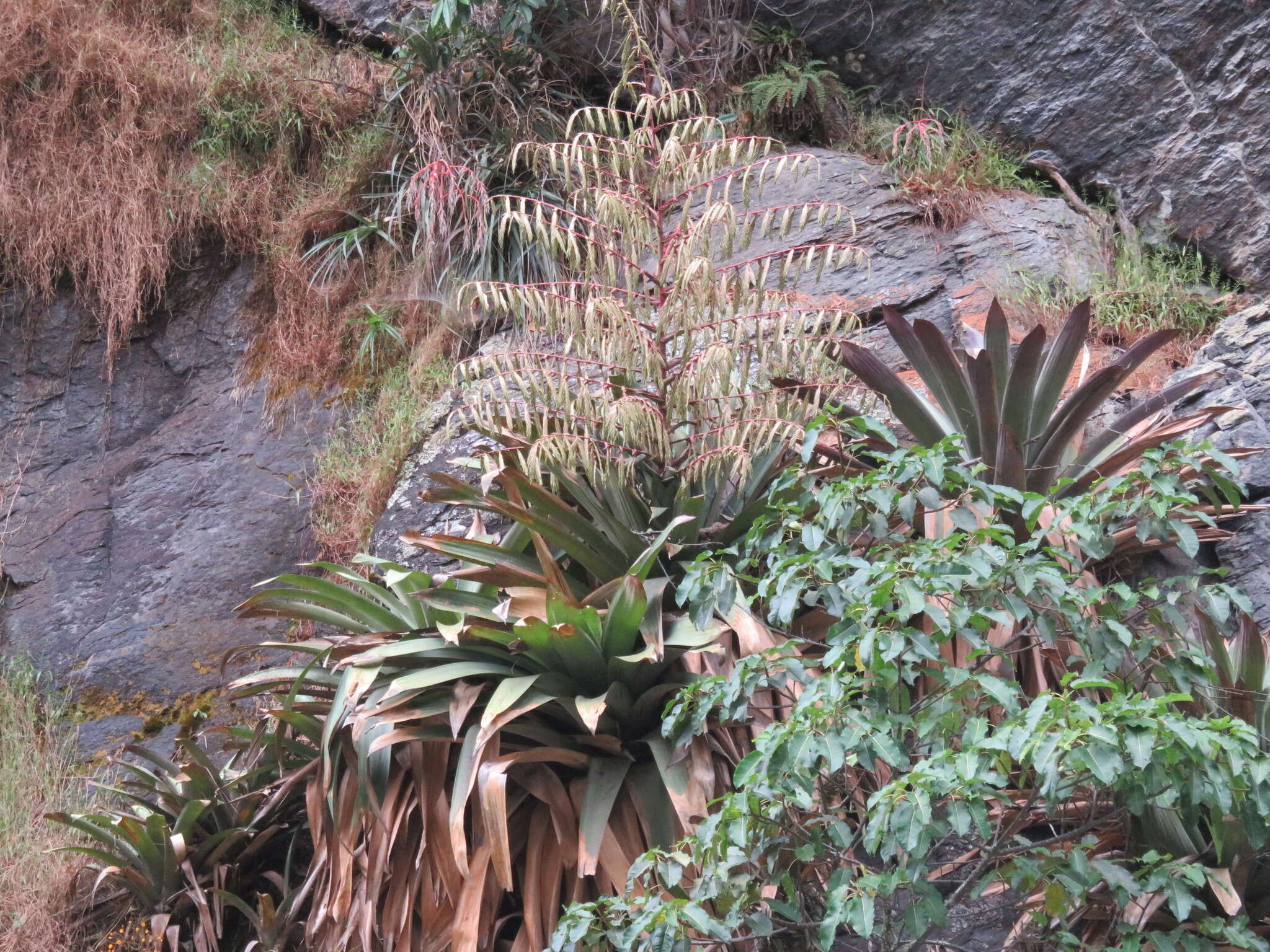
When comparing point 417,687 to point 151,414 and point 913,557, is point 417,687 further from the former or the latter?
point 151,414

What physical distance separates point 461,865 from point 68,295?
17.1 ft

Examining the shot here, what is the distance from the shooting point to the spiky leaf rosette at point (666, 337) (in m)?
3.54

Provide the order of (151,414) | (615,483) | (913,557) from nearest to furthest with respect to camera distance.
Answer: (913,557) < (615,483) < (151,414)

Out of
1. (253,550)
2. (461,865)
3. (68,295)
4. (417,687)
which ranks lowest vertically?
(461,865)

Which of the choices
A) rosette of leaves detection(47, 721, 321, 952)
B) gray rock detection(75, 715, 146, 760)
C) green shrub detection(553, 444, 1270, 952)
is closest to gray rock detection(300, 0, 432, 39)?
gray rock detection(75, 715, 146, 760)

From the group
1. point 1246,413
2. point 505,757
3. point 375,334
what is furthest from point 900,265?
point 505,757

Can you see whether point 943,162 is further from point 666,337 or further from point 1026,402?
point 666,337

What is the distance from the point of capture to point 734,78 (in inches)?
273

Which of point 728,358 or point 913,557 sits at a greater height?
point 728,358

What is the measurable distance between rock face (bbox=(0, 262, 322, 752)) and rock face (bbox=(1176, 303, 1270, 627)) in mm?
4223

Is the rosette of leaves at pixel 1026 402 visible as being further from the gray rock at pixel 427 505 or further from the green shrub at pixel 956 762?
the gray rock at pixel 427 505

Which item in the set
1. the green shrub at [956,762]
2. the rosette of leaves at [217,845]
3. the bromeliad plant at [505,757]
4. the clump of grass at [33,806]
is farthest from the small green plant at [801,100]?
the clump of grass at [33,806]

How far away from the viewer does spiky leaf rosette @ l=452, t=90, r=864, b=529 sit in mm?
3545

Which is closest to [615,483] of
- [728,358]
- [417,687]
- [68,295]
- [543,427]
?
[543,427]
